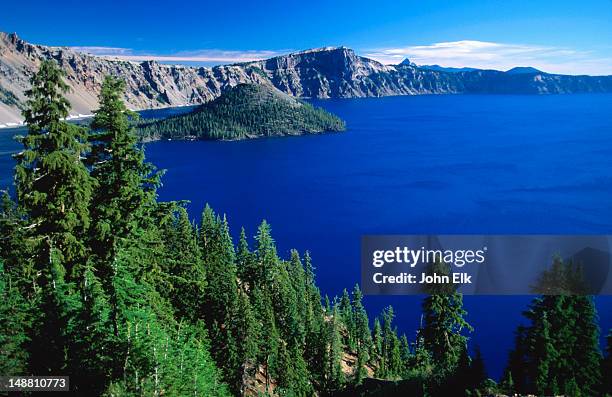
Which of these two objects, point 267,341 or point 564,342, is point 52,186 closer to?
point 267,341

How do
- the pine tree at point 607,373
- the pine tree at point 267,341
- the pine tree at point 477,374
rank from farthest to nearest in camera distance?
the pine tree at point 267,341
the pine tree at point 607,373
the pine tree at point 477,374

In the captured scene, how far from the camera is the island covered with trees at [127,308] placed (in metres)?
16.3

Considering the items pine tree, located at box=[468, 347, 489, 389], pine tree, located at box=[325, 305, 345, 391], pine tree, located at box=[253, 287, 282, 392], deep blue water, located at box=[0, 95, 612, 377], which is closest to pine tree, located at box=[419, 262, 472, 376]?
pine tree, located at box=[468, 347, 489, 389]

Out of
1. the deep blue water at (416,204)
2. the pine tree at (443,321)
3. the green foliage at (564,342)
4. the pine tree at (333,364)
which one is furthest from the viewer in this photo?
the deep blue water at (416,204)

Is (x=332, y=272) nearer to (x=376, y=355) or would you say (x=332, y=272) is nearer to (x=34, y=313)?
(x=376, y=355)

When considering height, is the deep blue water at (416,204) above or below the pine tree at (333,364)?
above

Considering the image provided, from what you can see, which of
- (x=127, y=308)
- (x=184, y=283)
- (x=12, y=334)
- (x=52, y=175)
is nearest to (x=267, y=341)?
(x=184, y=283)

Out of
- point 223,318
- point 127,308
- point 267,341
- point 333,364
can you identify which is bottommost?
point 333,364

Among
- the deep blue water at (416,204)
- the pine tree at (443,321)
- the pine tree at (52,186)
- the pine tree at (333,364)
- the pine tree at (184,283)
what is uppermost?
the deep blue water at (416,204)

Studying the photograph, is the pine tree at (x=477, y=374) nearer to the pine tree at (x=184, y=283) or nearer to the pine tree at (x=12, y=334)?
the pine tree at (x=184, y=283)

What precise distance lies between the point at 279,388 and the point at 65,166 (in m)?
30.3

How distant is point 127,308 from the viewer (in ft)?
58.5

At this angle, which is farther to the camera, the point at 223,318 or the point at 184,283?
the point at 223,318

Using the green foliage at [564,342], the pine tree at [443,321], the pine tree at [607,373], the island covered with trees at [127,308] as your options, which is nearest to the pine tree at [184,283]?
the island covered with trees at [127,308]
